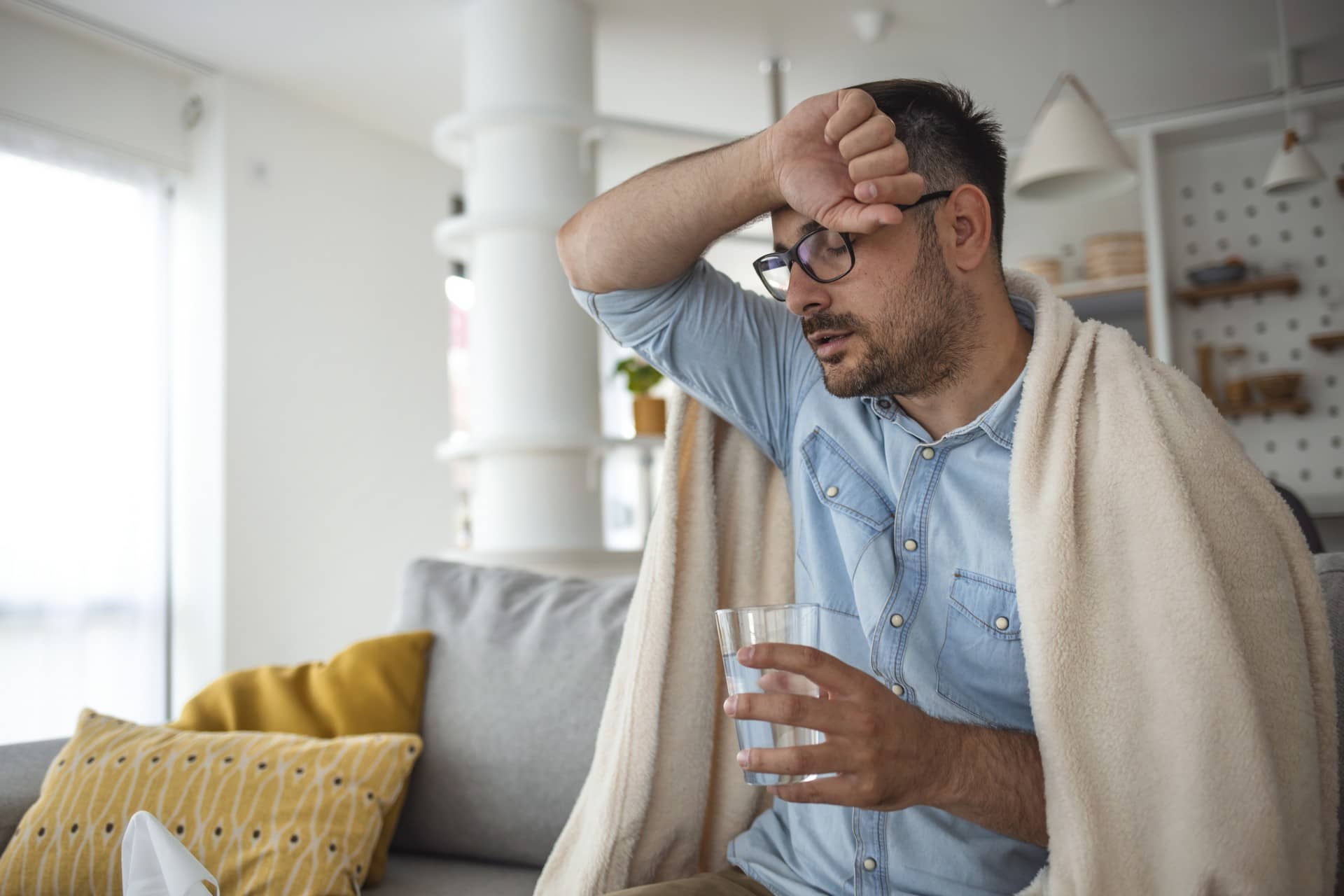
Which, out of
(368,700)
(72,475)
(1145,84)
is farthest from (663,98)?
(368,700)

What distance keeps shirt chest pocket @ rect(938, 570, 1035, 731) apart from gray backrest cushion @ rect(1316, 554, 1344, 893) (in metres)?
0.33

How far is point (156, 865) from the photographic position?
923 mm

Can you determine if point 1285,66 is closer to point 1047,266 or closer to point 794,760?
point 1047,266

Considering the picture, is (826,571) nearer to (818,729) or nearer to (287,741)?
(818,729)

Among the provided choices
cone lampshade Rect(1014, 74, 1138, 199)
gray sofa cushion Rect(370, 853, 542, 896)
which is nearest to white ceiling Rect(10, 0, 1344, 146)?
cone lampshade Rect(1014, 74, 1138, 199)

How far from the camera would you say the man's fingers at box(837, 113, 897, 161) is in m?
1.14

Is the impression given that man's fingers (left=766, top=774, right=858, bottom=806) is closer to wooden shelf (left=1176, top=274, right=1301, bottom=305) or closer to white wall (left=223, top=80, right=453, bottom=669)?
white wall (left=223, top=80, right=453, bottom=669)

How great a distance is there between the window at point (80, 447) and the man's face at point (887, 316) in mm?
3449

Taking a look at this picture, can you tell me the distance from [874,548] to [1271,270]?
4.94m

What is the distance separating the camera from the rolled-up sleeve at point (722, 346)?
4.60ft

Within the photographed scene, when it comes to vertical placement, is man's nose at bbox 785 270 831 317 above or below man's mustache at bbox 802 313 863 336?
above

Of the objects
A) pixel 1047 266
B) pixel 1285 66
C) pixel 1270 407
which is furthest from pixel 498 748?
pixel 1270 407

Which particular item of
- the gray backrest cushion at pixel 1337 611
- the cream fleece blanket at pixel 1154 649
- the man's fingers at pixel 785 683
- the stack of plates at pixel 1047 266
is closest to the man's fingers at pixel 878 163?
the cream fleece blanket at pixel 1154 649

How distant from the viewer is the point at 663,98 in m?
4.89
